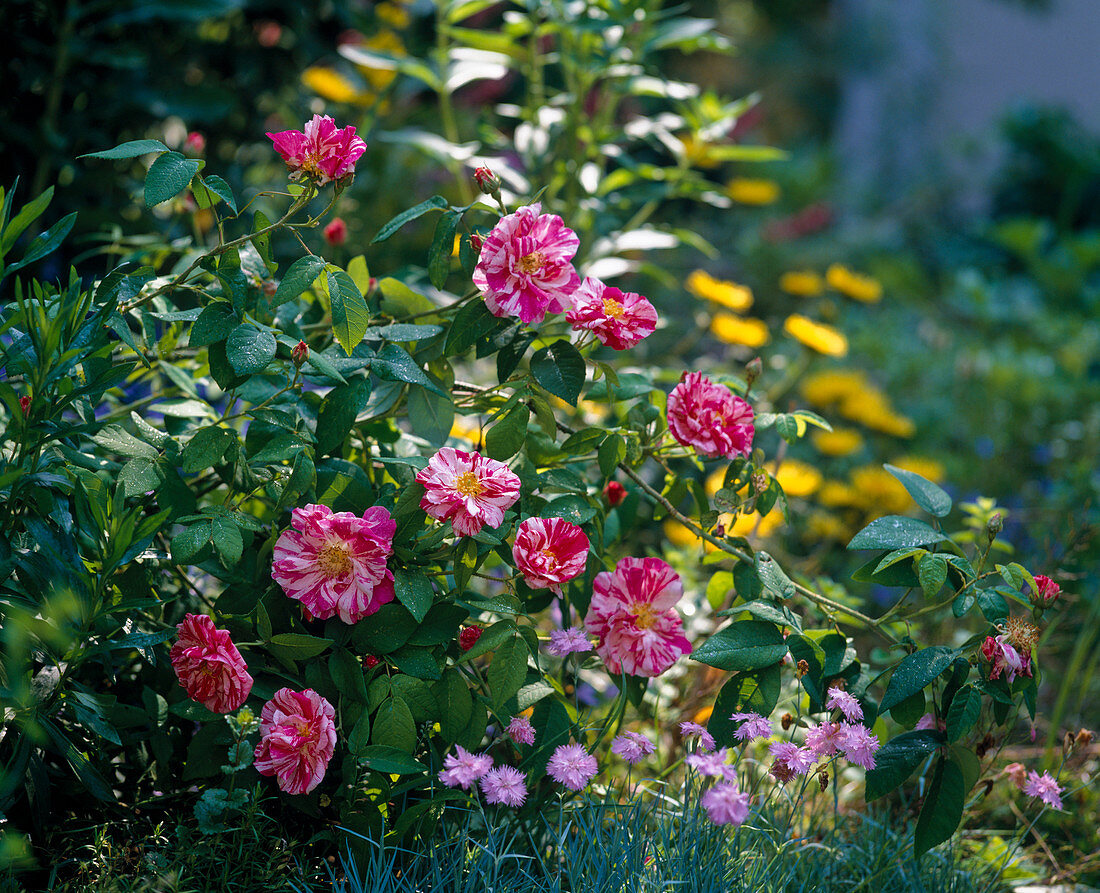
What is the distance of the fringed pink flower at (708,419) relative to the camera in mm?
1171

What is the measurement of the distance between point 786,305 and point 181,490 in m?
3.76

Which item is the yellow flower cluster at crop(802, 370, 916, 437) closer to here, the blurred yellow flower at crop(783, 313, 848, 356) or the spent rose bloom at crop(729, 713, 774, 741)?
the blurred yellow flower at crop(783, 313, 848, 356)

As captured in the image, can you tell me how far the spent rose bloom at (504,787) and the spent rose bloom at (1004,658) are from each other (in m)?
0.58

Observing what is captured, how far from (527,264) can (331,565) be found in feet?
1.40

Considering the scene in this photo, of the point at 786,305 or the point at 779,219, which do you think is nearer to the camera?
the point at 786,305

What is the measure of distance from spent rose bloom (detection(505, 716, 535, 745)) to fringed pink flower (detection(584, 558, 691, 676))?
13 centimetres

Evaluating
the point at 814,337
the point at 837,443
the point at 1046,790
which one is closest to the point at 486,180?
the point at 1046,790

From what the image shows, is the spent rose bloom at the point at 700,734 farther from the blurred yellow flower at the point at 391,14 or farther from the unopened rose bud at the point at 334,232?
the blurred yellow flower at the point at 391,14

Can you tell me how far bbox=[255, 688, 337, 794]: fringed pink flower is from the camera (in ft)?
3.30

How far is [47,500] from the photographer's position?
3.31 feet

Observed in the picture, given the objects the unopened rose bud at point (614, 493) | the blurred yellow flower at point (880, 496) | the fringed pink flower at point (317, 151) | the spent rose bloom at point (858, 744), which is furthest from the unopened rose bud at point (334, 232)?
the blurred yellow flower at point (880, 496)

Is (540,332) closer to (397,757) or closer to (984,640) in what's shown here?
(397,757)

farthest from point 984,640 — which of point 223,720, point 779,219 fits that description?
point 779,219

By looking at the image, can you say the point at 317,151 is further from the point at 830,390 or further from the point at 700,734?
the point at 830,390
